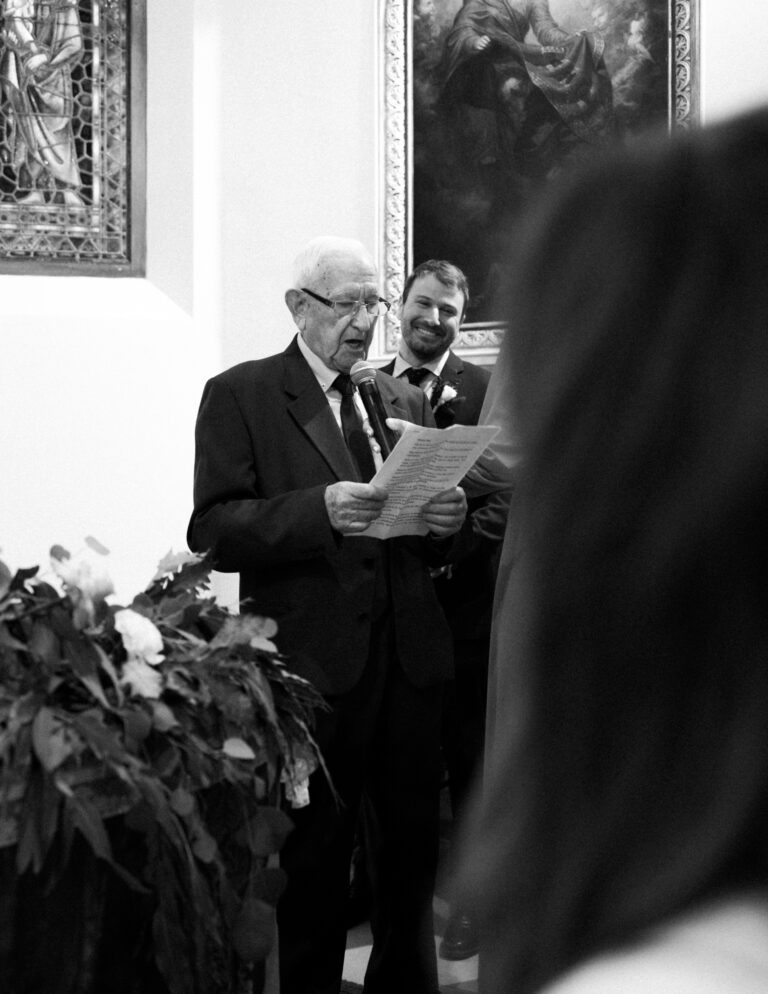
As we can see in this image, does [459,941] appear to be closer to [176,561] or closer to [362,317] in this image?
[362,317]

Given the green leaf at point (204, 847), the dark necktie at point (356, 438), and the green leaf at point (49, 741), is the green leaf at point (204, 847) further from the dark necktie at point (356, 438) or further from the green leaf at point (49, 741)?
the dark necktie at point (356, 438)

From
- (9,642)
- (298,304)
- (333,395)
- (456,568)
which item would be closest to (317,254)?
(298,304)

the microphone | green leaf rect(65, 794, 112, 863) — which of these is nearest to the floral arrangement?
green leaf rect(65, 794, 112, 863)

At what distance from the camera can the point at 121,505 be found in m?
6.29

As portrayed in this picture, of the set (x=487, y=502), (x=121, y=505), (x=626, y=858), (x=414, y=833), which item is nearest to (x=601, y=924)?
(x=626, y=858)

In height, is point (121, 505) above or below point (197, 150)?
below

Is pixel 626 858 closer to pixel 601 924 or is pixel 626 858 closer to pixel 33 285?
pixel 601 924

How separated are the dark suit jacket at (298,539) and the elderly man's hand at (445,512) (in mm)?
149

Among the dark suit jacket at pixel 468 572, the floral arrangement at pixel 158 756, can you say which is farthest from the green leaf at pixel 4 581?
the dark suit jacket at pixel 468 572

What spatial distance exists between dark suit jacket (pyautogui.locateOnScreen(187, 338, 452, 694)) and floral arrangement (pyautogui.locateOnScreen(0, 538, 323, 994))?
0.85 meters

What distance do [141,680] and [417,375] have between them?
256cm

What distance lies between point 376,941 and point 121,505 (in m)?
3.08

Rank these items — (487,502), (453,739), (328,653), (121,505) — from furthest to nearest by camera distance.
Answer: (121,505)
(453,739)
(487,502)
(328,653)

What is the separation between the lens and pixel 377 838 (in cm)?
375
